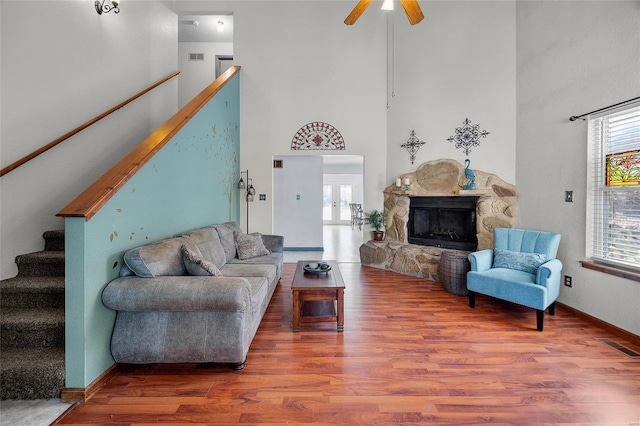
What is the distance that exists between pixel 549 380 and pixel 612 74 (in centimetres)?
297

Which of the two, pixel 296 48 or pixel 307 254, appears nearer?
pixel 296 48

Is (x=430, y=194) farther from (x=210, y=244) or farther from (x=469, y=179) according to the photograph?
(x=210, y=244)

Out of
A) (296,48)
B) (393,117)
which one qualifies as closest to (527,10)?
(393,117)

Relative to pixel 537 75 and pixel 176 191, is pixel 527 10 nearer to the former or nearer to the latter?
pixel 537 75

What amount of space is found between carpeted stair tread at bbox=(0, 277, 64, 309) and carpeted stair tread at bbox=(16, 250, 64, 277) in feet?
0.64

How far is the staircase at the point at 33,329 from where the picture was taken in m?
1.86

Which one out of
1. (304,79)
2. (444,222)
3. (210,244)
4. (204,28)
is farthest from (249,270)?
(204,28)

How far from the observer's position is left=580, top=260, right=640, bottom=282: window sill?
2.72m

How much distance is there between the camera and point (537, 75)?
396 centimetres

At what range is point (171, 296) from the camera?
2080 millimetres

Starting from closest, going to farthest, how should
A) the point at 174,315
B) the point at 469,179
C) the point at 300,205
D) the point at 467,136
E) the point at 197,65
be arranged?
1. the point at 174,315
2. the point at 469,179
3. the point at 467,136
4. the point at 197,65
5. the point at 300,205

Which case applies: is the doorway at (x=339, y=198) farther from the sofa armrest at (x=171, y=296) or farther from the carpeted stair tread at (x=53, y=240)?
the sofa armrest at (x=171, y=296)

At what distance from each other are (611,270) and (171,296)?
397 centimetres

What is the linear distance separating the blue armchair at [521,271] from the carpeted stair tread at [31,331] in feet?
12.6
